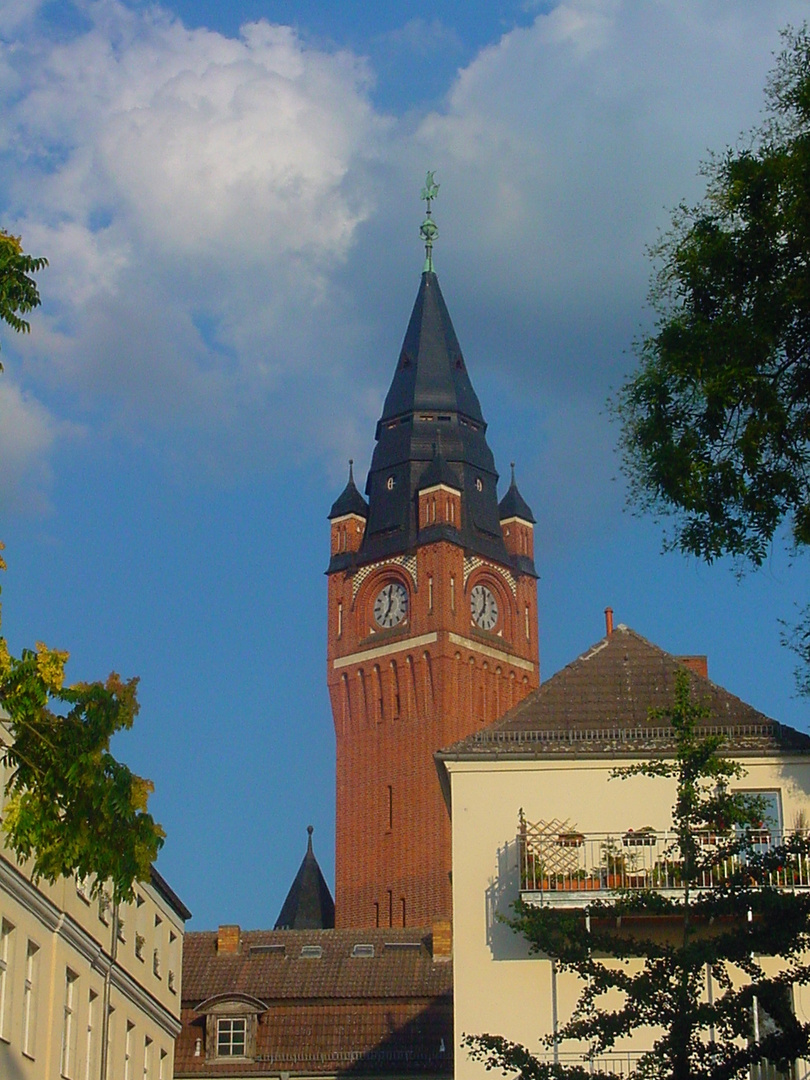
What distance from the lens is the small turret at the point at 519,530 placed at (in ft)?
306

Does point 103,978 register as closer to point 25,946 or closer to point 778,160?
point 25,946

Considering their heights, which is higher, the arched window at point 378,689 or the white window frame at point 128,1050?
the arched window at point 378,689

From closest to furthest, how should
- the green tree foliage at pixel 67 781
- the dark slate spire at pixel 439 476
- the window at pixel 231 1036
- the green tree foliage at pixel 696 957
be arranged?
the green tree foliage at pixel 67 781
the green tree foliage at pixel 696 957
the window at pixel 231 1036
the dark slate spire at pixel 439 476

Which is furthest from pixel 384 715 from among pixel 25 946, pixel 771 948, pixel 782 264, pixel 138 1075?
pixel 782 264

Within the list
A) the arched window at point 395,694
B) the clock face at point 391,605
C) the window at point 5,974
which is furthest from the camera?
the clock face at point 391,605

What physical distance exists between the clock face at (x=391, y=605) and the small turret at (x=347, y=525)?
3.15 meters

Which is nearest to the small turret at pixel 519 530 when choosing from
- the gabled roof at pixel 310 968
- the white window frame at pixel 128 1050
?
the gabled roof at pixel 310 968

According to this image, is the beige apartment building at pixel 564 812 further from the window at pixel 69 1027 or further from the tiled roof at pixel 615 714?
the window at pixel 69 1027

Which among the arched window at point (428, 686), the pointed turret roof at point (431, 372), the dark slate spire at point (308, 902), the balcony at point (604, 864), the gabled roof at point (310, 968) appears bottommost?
the balcony at point (604, 864)

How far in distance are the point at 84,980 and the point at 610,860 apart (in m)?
12.1

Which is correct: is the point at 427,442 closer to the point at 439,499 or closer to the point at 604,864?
the point at 439,499

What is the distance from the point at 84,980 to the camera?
3600 centimetres

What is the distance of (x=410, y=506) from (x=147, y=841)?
76.3m

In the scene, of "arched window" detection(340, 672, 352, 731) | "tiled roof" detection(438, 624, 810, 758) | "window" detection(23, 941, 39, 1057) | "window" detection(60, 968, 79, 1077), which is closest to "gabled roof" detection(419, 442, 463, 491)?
"arched window" detection(340, 672, 352, 731)
